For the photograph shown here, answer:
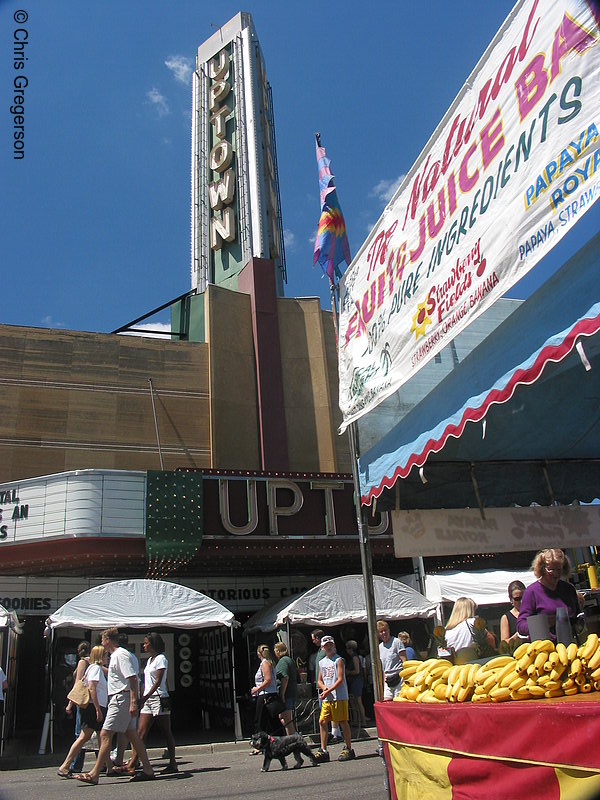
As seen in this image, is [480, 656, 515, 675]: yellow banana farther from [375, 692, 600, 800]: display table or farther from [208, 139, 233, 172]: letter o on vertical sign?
[208, 139, 233, 172]: letter o on vertical sign

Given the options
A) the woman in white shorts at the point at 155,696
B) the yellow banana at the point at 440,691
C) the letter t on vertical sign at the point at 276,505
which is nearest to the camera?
the yellow banana at the point at 440,691

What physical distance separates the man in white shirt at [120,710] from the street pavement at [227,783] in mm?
255

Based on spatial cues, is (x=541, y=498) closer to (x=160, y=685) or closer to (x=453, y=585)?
(x=160, y=685)

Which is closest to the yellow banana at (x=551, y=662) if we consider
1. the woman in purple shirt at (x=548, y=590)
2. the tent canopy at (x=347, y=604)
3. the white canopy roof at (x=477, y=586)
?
the woman in purple shirt at (x=548, y=590)

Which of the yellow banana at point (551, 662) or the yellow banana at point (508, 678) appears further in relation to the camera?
the yellow banana at point (508, 678)

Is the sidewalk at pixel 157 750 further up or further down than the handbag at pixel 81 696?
further down

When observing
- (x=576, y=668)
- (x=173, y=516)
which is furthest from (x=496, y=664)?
(x=173, y=516)

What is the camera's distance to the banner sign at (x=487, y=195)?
3.74 m

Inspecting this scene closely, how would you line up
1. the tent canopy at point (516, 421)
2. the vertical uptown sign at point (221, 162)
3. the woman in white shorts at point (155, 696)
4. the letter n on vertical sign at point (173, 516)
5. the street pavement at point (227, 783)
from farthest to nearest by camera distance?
the vertical uptown sign at point (221, 162), the letter n on vertical sign at point (173, 516), the woman in white shorts at point (155, 696), the street pavement at point (227, 783), the tent canopy at point (516, 421)

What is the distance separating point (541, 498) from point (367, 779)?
385 cm

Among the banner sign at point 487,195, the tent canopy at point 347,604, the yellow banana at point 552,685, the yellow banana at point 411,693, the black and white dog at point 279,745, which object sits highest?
the banner sign at point 487,195

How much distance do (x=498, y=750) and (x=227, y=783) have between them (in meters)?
5.75

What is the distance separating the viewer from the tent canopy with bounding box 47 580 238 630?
473 inches

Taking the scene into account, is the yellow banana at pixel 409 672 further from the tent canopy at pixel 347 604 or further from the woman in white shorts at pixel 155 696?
the tent canopy at pixel 347 604
